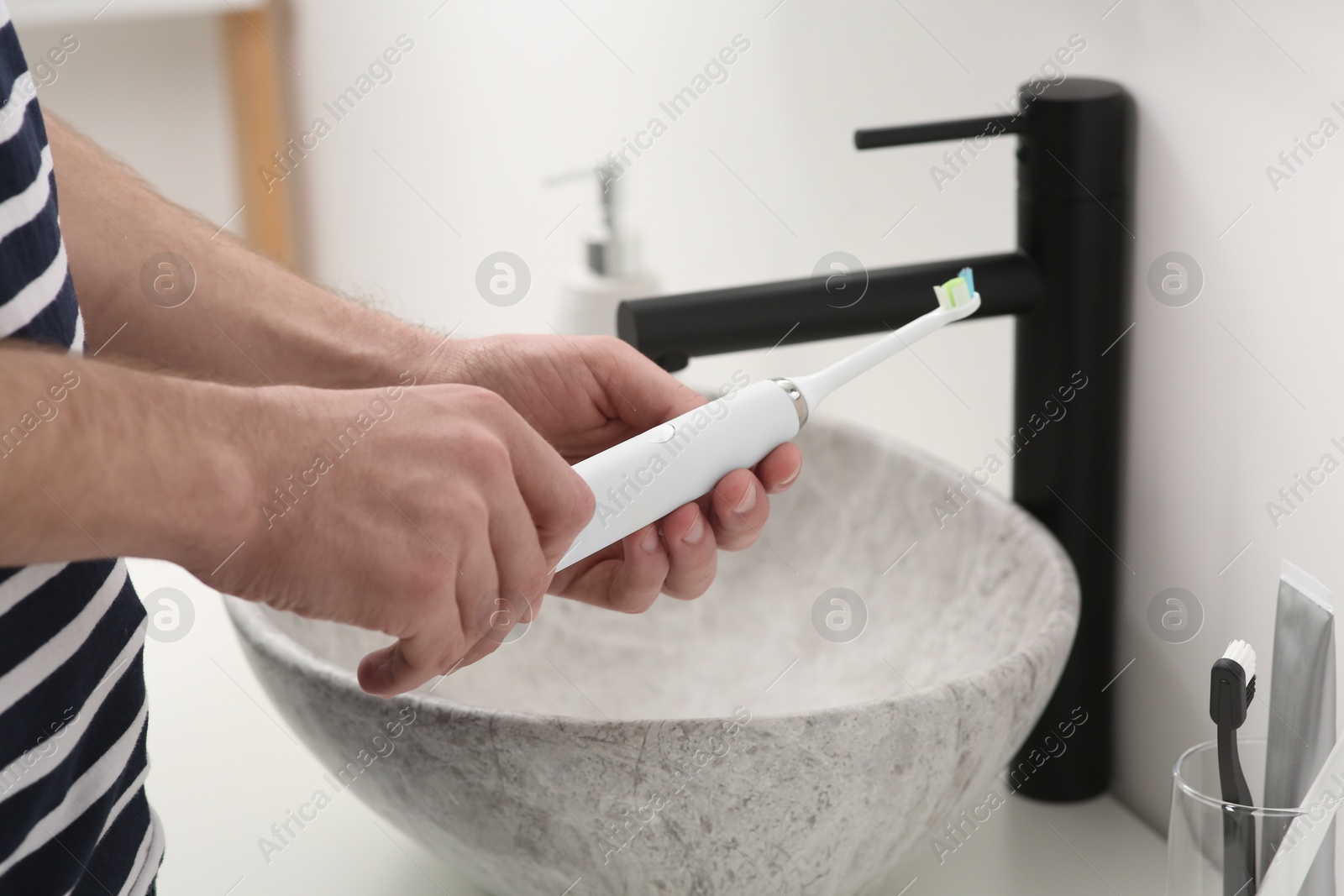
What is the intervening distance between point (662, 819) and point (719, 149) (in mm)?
571

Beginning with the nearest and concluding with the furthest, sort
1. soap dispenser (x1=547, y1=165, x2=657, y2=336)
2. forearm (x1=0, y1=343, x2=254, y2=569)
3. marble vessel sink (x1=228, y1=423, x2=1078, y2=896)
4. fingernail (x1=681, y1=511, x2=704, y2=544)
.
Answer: forearm (x1=0, y1=343, x2=254, y2=569), marble vessel sink (x1=228, y1=423, x2=1078, y2=896), fingernail (x1=681, y1=511, x2=704, y2=544), soap dispenser (x1=547, y1=165, x2=657, y2=336)

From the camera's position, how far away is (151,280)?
467 millimetres

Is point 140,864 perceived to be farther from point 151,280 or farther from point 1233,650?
point 1233,650

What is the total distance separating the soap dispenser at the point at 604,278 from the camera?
839mm

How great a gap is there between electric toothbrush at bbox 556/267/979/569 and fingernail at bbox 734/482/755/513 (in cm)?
1

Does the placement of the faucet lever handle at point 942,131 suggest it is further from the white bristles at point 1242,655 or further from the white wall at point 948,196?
the white bristles at point 1242,655

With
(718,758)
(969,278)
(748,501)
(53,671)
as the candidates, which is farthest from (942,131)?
(53,671)

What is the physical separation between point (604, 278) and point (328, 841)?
1.40 ft

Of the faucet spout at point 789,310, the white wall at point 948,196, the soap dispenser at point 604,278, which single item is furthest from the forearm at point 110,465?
the soap dispenser at point 604,278

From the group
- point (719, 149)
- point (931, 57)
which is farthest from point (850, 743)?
point (719, 149)

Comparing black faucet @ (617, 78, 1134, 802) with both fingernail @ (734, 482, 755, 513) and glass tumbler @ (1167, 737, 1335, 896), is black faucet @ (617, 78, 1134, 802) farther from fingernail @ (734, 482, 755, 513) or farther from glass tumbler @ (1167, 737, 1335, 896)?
glass tumbler @ (1167, 737, 1335, 896)

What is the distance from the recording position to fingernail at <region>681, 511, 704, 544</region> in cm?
48

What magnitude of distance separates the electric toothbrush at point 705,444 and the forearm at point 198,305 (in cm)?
14

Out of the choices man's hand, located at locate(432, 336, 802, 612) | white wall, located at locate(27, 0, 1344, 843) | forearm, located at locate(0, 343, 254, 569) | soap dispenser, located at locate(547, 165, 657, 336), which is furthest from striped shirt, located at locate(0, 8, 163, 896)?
soap dispenser, located at locate(547, 165, 657, 336)
